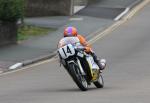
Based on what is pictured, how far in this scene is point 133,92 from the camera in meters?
15.0

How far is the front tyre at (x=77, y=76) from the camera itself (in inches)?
632

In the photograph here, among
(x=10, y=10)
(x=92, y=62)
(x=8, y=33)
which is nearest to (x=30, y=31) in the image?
(x=8, y=33)

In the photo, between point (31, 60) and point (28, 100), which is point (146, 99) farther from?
point (31, 60)

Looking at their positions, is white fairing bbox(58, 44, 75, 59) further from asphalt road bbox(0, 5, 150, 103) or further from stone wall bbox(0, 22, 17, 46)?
stone wall bbox(0, 22, 17, 46)

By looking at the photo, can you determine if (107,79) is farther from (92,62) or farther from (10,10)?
(10,10)

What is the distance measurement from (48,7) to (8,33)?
10567 mm

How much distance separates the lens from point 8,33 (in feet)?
95.3

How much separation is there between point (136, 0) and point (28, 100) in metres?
29.9

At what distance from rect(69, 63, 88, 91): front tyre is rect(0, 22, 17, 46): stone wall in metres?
12.4

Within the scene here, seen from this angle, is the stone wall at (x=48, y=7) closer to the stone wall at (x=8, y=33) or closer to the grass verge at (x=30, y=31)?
the grass verge at (x=30, y=31)

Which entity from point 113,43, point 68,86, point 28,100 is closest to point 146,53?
point 113,43

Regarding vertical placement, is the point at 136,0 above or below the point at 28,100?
below

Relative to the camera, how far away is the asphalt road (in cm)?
1416

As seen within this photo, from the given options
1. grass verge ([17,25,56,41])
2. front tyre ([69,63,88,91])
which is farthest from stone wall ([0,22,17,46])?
front tyre ([69,63,88,91])
